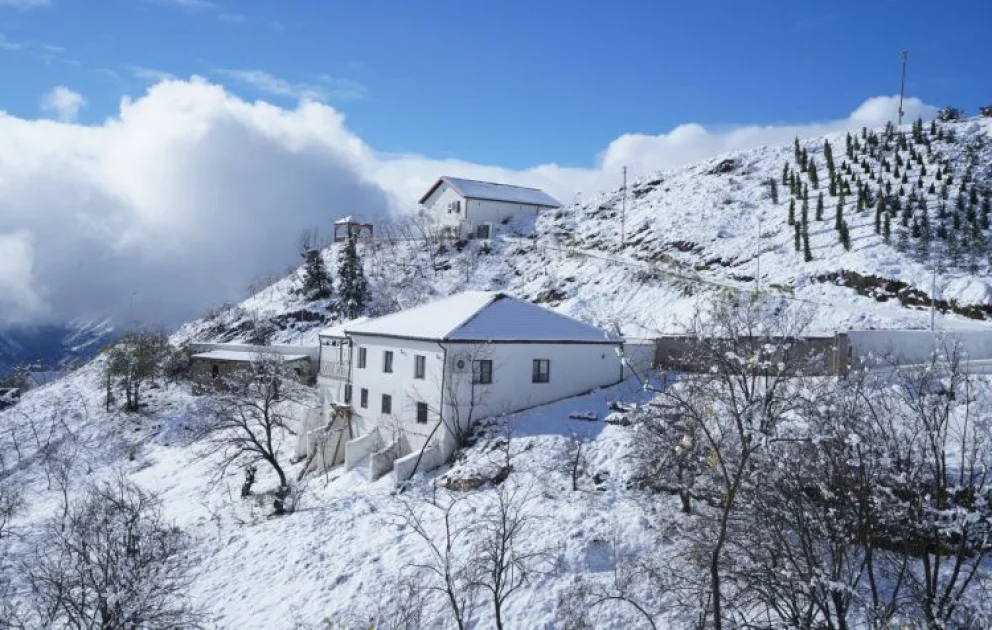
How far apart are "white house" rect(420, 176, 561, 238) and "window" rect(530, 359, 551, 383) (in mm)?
43906

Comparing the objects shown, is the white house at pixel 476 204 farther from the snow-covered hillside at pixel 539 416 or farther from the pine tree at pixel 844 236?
the pine tree at pixel 844 236

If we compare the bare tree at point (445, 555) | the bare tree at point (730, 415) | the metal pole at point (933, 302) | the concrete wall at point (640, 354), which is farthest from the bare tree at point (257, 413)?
the metal pole at point (933, 302)

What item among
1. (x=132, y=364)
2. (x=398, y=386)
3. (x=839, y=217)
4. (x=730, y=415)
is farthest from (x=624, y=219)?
(x=730, y=415)

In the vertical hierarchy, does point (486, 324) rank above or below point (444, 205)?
below

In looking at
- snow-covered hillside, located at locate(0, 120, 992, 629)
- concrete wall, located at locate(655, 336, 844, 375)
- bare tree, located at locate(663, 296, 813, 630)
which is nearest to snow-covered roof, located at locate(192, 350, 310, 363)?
snow-covered hillside, located at locate(0, 120, 992, 629)

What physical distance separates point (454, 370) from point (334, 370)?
1117 cm

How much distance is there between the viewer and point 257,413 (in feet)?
127

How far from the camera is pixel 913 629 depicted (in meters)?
13.4

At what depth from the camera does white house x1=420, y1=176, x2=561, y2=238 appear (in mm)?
76125

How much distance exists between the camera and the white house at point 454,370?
98.3 ft

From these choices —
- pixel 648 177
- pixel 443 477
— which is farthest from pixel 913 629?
pixel 648 177

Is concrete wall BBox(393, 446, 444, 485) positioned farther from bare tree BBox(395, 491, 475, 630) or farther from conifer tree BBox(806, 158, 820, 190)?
conifer tree BBox(806, 158, 820, 190)

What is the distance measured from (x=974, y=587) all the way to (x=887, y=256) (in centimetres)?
3150

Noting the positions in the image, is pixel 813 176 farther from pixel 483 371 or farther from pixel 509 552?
pixel 509 552
